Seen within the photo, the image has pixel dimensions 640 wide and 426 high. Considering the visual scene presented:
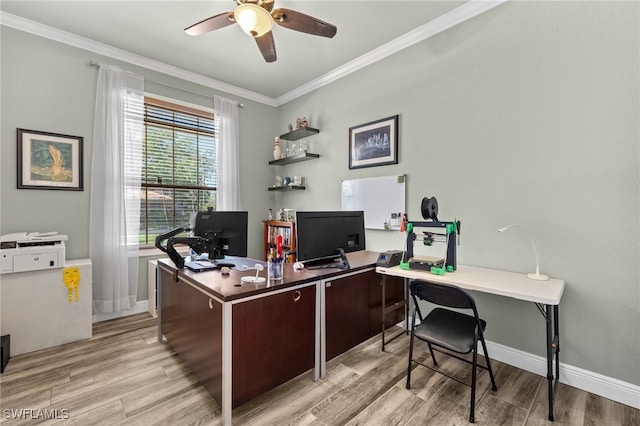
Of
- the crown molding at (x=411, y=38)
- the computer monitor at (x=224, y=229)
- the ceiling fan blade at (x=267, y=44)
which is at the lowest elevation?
the computer monitor at (x=224, y=229)

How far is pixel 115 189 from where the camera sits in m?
3.05

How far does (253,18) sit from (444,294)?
218 cm

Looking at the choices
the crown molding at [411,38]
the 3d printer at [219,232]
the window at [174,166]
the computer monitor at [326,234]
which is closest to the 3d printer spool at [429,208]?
the computer monitor at [326,234]

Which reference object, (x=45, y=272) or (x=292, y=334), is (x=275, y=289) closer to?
(x=292, y=334)

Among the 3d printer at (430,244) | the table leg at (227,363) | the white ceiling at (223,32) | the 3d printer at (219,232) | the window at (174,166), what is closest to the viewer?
the table leg at (227,363)

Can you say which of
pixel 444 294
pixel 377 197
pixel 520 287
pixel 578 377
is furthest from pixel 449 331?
pixel 377 197

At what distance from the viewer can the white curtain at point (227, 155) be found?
386cm

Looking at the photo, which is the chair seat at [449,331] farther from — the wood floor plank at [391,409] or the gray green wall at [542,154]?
the gray green wall at [542,154]

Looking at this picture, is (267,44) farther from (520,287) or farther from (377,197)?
(520,287)

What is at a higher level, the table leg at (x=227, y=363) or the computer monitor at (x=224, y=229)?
the computer monitor at (x=224, y=229)

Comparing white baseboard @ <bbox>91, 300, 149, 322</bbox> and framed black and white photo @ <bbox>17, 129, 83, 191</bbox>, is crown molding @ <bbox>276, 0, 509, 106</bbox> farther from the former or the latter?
white baseboard @ <bbox>91, 300, 149, 322</bbox>

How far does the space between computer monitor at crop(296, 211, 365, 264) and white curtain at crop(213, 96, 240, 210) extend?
81.5 inches

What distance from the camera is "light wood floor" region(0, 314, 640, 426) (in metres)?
1.64

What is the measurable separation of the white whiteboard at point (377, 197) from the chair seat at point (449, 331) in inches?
45.3
